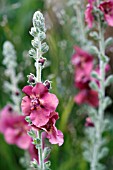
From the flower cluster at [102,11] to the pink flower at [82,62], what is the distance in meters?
0.28

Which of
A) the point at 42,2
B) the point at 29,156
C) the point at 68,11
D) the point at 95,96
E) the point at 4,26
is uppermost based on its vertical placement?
the point at 42,2

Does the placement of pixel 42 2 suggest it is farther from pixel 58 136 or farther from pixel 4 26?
pixel 58 136

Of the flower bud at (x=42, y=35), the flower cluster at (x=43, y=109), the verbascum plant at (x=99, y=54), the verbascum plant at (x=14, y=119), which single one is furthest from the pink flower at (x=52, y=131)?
the verbascum plant at (x=14, y=119)

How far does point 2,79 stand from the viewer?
1.56 meters

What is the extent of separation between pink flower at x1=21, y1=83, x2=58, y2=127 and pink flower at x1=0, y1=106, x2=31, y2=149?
0.45m

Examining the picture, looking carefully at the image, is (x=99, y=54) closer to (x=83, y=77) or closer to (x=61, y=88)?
(x=83, y=77)

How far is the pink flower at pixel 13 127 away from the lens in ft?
4.01

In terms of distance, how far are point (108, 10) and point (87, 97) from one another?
0.36 m

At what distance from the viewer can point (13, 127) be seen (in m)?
1.30

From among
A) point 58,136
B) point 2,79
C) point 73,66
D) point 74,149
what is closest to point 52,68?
point 73,66

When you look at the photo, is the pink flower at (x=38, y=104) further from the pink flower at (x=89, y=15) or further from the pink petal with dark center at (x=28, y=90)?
the pink flower at (x=89, y=15)

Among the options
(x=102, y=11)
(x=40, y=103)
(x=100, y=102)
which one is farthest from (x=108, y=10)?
(x=40, y=103)

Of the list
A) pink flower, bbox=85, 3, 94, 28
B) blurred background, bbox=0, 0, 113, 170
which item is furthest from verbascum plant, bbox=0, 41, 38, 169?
pink flower, bbox=85, 3, 94, 28

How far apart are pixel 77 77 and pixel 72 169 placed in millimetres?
296
